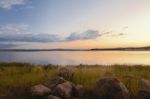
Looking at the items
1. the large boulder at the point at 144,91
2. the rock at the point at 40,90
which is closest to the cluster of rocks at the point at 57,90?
the rock at the point at 40,90

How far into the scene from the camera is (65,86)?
9.71 meters

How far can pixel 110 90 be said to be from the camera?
9242mm

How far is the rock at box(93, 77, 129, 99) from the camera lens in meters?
9.09

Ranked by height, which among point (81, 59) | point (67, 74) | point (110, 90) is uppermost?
point (67, 74)

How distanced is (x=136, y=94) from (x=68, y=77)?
3.61m

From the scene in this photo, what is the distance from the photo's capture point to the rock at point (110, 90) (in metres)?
9.09

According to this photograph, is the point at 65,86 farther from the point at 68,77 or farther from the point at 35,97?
the point at 68,77

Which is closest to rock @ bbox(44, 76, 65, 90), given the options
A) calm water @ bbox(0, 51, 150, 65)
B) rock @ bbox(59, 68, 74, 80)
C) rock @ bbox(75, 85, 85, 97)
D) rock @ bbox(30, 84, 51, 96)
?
rock @ bbox(30, 84, 51, 96)

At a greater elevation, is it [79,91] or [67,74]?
[67,74]

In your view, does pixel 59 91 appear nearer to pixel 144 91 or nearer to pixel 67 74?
pixel 67 74

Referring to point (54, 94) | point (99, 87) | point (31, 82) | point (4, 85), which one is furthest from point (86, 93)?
point (4, 85)

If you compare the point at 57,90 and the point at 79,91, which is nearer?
the point at 57,90

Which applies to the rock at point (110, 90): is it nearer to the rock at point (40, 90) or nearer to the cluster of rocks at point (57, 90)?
the cluster of rocks at point (57, 90)

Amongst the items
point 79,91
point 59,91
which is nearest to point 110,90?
point 79,91
